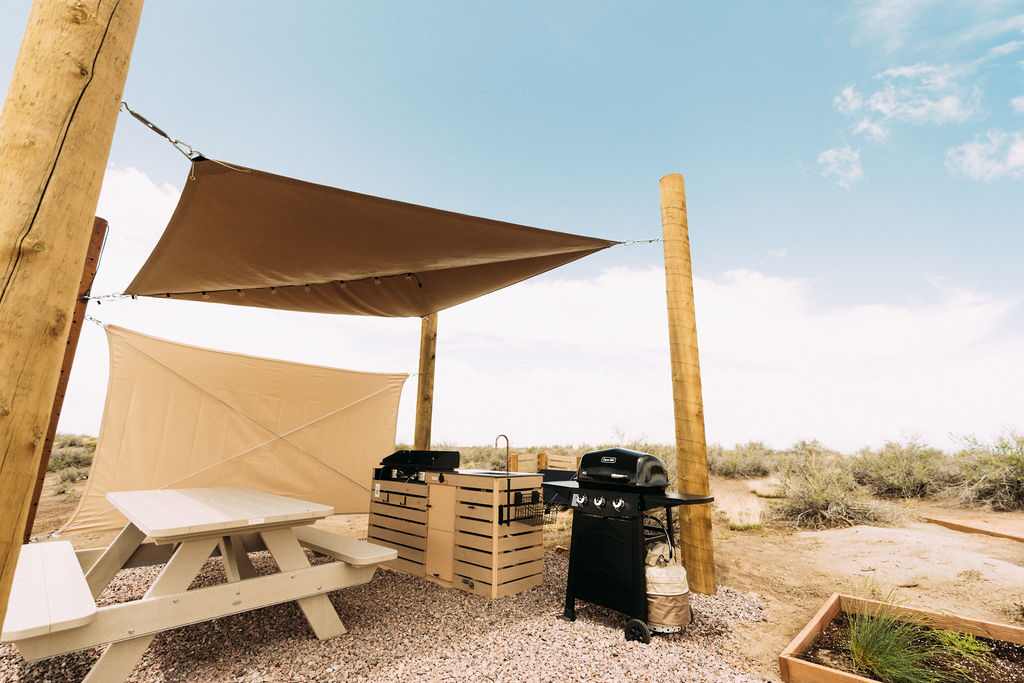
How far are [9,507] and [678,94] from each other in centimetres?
673

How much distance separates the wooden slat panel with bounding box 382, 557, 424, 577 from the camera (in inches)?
140

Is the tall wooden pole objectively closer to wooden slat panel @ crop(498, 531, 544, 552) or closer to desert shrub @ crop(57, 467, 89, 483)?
wooden slat panel @ crop(498, 531, 544, 552)

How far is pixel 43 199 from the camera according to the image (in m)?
1.09

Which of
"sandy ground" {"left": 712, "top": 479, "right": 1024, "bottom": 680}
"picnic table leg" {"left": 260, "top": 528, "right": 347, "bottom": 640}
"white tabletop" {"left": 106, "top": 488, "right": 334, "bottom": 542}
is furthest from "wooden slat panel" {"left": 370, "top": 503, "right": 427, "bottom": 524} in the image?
"sandy ground" {"left": 712, "top": 479, "right": 1024, "bottom": 680}

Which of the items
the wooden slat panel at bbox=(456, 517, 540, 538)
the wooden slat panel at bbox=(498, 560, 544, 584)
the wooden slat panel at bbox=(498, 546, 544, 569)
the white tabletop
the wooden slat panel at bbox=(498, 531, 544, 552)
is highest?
the white tabletop

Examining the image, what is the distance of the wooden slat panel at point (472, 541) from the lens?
10.3 feet

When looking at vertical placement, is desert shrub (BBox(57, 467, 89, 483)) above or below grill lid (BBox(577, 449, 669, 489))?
below

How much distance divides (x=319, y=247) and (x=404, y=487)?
193 centimetres

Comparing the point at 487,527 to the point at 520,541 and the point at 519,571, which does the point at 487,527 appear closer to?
the point at 520,541

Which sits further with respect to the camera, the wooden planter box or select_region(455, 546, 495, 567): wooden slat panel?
select_region(455, 546, 495, 567): wooden slat panel

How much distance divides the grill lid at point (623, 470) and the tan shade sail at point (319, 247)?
1.48m

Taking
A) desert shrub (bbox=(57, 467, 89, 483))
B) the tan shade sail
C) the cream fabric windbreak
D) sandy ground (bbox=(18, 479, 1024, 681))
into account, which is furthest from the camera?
desert shrub (bbox=(57, 467, 89, 483))

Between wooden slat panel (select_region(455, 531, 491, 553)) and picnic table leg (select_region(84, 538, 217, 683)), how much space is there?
1518mm

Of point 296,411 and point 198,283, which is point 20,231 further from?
point 296,411
